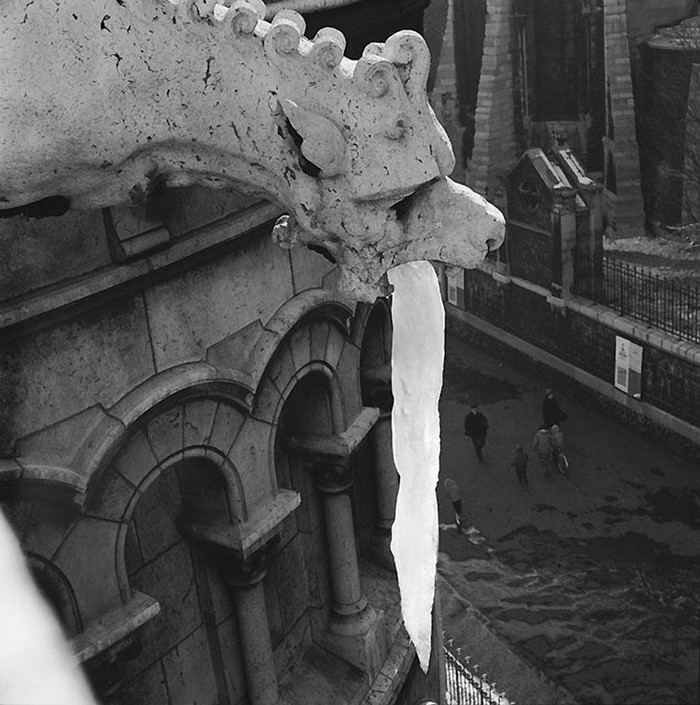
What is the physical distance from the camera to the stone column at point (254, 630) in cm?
571

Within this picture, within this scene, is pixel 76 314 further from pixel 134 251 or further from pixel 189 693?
pixel 189 693

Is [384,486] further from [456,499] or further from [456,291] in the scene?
[456,291]

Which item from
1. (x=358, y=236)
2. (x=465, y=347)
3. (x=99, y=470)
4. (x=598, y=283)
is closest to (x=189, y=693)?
(x=99, y=470)

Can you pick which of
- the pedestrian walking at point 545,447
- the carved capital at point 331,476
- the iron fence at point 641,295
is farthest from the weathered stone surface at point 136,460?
the iron fence at point 641,295

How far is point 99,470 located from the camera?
4.53 meters

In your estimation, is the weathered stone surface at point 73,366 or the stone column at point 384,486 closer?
the weathered stone surface at point 73,366

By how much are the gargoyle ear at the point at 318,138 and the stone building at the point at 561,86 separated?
28.3m

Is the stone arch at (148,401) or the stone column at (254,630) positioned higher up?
the stone arch at (148,401)

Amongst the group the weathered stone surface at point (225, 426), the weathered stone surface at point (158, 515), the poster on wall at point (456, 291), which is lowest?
the poster on wall at point (456, 291)

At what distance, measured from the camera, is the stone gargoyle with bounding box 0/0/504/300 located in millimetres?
3623

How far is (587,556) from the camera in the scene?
1861 cm

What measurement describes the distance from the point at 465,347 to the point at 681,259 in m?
6.11

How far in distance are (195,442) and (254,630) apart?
1312mm

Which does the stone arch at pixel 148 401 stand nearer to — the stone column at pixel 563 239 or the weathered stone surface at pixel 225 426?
the weathered stone surface at pixel 225 426
